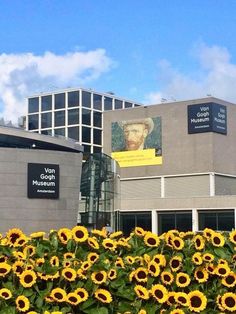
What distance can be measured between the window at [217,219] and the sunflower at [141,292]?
79.9 m

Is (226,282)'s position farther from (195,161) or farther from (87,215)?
(195,161)

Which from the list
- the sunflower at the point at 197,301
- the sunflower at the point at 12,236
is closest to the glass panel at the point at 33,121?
the sunflower at the point at 12,236

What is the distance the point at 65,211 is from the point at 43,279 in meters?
46.8

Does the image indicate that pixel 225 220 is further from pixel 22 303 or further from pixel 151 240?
pixel 22 303

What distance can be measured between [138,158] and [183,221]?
1715 cm

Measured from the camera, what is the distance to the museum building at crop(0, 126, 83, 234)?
4891cm

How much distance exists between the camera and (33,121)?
438ft

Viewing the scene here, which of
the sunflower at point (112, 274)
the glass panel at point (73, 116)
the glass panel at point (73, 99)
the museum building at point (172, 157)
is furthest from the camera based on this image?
the glass panel at point (73, 99)

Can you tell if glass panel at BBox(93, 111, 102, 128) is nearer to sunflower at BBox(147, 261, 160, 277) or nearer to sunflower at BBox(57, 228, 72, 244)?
sunflower at BBox(57, 228, 72, 244)

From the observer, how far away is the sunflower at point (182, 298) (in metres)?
4.42

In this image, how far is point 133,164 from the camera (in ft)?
338

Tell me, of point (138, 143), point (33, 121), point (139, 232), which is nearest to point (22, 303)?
point (139, 232)

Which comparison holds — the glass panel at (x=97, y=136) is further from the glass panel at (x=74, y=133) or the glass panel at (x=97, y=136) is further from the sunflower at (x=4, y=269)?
the sunflower at (x=4, y=269)

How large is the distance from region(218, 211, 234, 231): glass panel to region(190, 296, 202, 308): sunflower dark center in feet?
264
